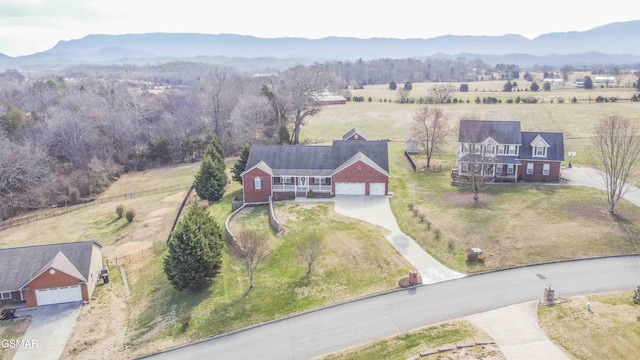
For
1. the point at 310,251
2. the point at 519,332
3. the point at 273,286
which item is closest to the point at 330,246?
the point at 310,251

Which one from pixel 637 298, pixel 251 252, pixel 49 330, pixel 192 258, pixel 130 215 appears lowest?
pixel 49 330

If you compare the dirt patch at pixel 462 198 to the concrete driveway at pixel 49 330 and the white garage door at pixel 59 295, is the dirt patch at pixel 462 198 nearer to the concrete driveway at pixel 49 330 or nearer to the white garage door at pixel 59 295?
the white garage door at pixel 59 295

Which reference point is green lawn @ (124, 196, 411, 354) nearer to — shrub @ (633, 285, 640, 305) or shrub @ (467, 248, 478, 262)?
shrub @ (467, 248, 478, 262)

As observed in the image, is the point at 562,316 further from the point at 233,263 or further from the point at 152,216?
the point at 152,216

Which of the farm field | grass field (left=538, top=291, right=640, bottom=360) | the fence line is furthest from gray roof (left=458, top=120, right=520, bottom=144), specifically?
the fence line

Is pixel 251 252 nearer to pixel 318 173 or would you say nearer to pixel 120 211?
pixel 318 173

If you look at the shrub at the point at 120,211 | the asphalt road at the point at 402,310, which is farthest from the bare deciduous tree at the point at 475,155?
the shrub at the point at 120,211
